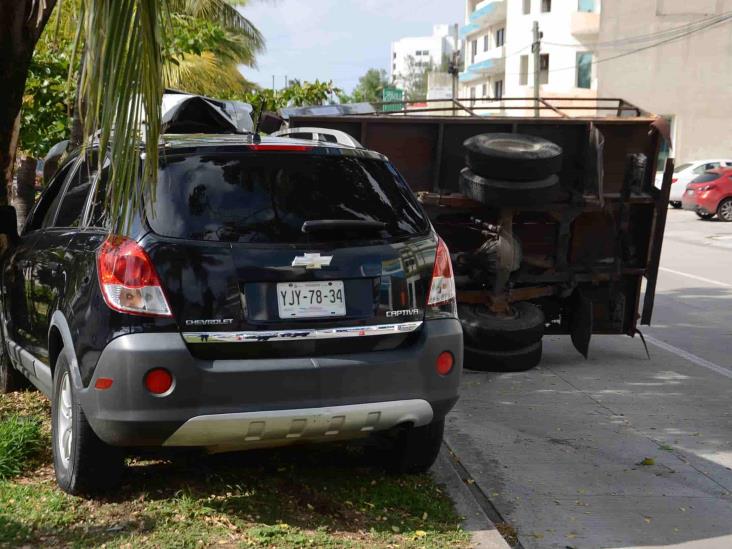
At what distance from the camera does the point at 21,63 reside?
6758 mm

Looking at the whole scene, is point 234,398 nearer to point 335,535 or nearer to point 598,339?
point 335,535

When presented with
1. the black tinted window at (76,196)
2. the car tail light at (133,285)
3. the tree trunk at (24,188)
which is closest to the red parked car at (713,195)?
the tree trunk at (24,188)

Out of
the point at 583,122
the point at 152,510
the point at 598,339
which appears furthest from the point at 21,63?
the point at 598,339

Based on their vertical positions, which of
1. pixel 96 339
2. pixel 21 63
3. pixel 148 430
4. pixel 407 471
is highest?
pixel 21 63

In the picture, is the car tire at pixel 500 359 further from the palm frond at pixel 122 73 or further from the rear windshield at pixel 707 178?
the rear windshield at pixel 707 178

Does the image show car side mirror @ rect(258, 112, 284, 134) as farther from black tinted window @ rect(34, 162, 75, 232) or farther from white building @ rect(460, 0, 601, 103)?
white building @ rect(460, 0, 601, 103)

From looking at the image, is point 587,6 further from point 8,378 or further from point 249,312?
point 249,312

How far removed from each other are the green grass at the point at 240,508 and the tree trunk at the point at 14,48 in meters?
2.61

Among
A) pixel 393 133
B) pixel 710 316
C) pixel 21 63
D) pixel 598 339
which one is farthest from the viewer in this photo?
pixel 710 316

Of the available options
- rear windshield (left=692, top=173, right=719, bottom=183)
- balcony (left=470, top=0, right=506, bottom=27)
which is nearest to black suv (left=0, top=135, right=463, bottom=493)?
rear windshield (left=692, top=173, right=719, bottom=183)

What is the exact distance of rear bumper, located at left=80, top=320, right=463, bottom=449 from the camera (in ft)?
14.1

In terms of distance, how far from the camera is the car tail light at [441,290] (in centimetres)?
485

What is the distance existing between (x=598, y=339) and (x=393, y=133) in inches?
126

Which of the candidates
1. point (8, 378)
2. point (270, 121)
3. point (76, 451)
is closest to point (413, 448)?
point (76, 451)
